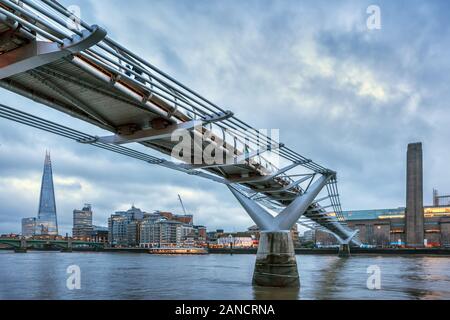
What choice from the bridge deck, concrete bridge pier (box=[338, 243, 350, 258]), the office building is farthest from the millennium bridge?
the office building

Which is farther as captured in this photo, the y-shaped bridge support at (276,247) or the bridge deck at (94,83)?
the y-shaped bridge support at (276,247)

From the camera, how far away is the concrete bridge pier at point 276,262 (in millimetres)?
27672

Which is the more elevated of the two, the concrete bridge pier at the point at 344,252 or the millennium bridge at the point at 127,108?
the millennium bridge at the point at 127,108

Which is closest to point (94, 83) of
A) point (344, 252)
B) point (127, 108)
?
point (127, 108)

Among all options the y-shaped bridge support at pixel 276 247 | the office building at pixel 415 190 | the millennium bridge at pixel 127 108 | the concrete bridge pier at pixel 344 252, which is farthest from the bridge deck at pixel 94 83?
the office building at pixel 415 190

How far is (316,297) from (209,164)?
9151 millimetres

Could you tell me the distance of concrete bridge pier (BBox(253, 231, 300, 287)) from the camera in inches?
1089

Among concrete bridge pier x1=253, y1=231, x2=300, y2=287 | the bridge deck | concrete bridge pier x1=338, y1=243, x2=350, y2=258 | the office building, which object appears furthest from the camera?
the office building

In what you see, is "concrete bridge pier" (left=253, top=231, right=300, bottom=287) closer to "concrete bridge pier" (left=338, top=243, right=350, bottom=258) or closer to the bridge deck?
the bridge deck

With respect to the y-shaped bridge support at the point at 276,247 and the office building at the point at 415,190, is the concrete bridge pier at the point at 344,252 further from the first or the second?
the y-shaped bridge support at the point at 276,247

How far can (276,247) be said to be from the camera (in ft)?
92.6

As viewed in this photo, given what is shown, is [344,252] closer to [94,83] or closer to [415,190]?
[415,190]

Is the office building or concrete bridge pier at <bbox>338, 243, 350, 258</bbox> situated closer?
concrete bridge pier at <bbox>338, 243, 350, 258</bbox>

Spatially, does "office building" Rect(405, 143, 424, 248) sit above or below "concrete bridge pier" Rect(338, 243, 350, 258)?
above
